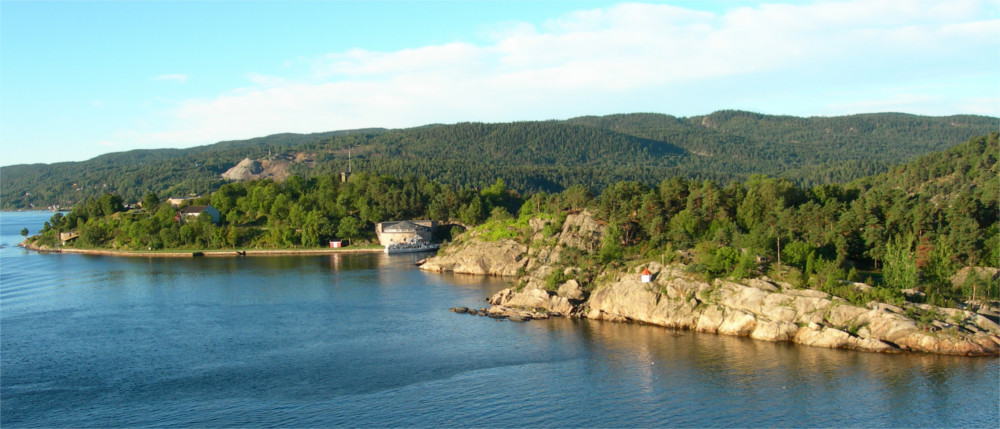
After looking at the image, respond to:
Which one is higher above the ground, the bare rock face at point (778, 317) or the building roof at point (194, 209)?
the building roof at point (194, 209)

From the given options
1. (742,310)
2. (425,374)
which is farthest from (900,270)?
(425,374)

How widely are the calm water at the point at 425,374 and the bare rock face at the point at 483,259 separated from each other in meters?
16.2

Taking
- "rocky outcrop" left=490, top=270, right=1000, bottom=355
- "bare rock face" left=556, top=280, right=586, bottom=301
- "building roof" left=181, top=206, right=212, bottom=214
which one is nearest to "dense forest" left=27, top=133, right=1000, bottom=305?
"bare rock face" left=556, top=280, right=586, bottom=301

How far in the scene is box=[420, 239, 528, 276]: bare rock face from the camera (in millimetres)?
73125

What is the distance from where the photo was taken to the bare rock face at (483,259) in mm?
73125

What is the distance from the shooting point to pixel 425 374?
124 ft

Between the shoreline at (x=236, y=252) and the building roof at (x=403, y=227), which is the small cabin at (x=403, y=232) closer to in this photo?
the building roof at (x=403, y=227)

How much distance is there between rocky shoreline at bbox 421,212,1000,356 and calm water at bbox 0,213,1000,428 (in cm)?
125

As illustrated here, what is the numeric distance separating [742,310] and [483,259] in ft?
115

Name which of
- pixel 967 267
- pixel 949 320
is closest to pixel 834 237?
pixel 967 267

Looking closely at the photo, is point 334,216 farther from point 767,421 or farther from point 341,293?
point 767,421

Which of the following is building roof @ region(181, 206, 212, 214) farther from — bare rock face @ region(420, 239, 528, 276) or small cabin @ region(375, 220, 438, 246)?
bare rock face @ region(420, 239, 528, 276)

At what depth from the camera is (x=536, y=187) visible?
160250 millimetres

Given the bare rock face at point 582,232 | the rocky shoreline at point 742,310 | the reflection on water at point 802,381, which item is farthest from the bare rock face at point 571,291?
the reflection on water at point 802,381
